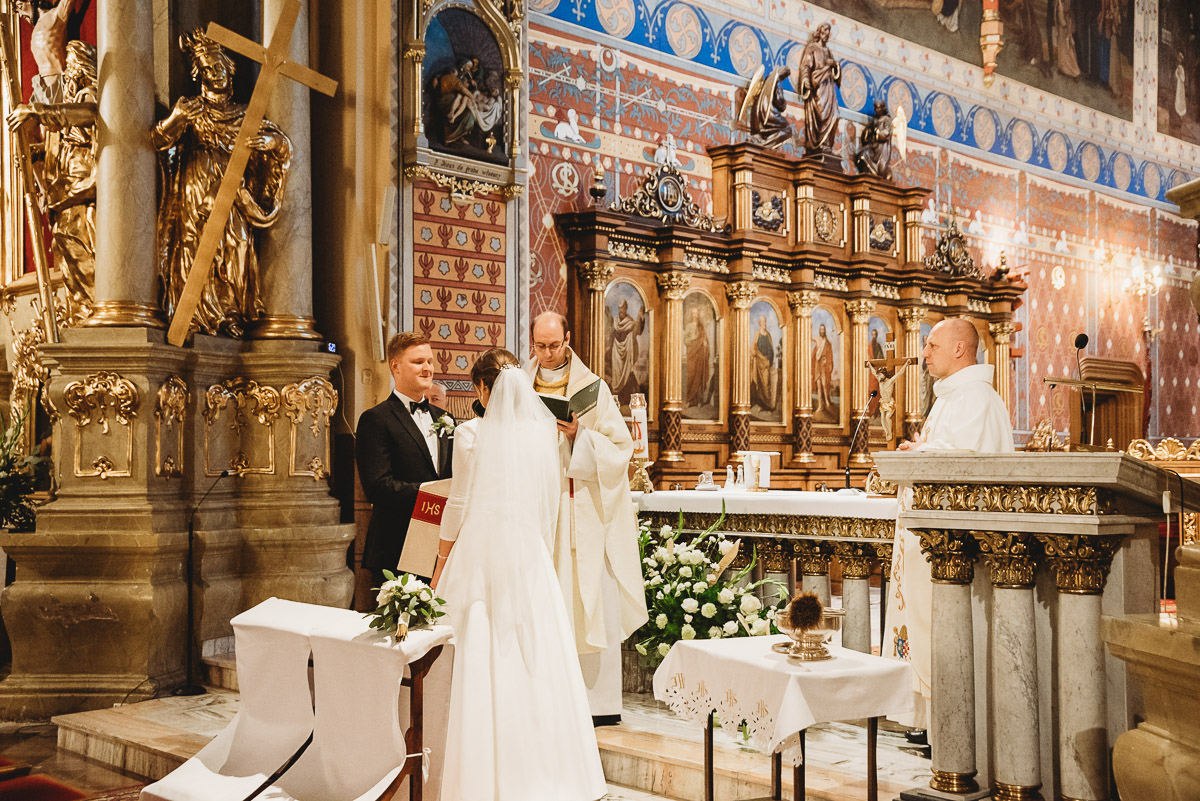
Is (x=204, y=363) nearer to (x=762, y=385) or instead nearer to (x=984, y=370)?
(x=984, y=370)

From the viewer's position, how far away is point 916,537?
483 centimetres

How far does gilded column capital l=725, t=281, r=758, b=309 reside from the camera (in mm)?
9984

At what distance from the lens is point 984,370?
496 cm

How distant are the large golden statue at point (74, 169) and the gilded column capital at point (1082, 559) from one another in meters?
5.22

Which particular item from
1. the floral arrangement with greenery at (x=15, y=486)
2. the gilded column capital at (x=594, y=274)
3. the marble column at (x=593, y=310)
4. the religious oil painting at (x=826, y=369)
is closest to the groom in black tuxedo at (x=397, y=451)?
the floral arrangement with greenery at (x=15, y=486)

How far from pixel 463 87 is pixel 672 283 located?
2.55m

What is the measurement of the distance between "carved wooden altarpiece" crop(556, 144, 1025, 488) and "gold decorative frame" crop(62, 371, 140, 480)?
3.72 metres

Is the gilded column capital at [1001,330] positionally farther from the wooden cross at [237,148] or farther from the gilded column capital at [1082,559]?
the gilded column capital at [1082,559]

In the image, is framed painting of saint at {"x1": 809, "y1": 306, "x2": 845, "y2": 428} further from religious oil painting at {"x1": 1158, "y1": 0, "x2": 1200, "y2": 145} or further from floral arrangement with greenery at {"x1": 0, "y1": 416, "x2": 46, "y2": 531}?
religious oil painting at {"x1": 1158, "y1": 0, "x2": 1200, "y2": 145}

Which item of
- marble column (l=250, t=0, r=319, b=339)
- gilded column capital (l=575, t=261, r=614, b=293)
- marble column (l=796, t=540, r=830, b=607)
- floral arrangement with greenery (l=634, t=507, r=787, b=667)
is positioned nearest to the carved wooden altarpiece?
gilded column capital (l=575, t=261, r=614, b=293)

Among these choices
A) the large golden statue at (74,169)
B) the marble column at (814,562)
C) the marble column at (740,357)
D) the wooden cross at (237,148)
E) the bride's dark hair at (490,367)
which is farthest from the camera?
the marble column at (740,357)

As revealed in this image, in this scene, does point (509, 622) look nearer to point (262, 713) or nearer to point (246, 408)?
point (262, 713)

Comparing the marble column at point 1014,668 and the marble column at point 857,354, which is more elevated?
the marble column at point 857,354

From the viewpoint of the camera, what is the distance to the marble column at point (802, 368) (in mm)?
10508
